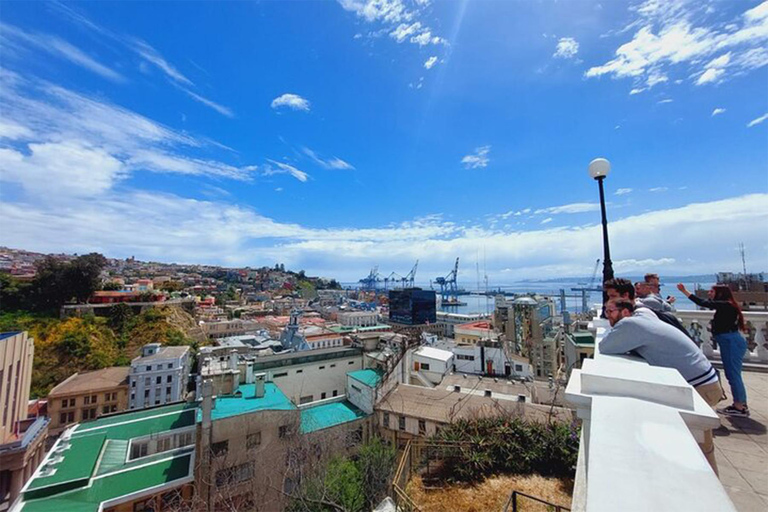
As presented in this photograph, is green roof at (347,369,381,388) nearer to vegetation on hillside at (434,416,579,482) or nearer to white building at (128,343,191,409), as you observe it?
vegetation on hillside at (434,416,579,482)

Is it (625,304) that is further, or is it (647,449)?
(625,304)

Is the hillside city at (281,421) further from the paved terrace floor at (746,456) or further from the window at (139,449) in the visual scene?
the paved terrace floor at (746,456)

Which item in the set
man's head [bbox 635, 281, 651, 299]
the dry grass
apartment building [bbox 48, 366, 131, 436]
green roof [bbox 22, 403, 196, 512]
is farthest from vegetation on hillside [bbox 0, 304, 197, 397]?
man's head [bbox 635, 281, 651, 299]

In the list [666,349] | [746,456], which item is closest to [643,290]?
[746,456]

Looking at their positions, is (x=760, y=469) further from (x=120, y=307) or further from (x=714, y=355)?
(x=120, y=307)

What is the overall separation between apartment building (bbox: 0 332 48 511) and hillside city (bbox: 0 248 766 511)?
0.26ft

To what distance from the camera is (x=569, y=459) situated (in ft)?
13.9

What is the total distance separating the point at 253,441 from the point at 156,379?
1857 centimetres

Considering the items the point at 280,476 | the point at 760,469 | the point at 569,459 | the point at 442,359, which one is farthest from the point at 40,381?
the point at 760,469

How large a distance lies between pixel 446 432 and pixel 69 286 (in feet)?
139

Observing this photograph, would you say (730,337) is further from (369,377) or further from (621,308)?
(369,377)

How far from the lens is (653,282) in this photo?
4426 millimetres

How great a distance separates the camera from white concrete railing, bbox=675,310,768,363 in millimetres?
4996

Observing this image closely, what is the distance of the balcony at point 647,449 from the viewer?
859mm
